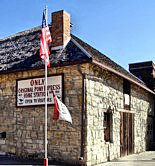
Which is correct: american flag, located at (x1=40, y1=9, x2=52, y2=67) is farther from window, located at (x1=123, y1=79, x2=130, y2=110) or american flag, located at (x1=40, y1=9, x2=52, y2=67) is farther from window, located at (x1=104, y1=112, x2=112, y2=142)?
window, located at (x1=123, y1=79, x2=130, y2=110)

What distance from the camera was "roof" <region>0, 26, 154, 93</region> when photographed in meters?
12.0

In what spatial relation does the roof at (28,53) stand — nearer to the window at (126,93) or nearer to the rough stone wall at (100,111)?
the rough stone wall at (100,111)

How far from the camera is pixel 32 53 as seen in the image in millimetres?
13742

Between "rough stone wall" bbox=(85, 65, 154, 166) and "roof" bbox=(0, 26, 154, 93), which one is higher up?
"roof" bbox=(0, 26, 154, 93)

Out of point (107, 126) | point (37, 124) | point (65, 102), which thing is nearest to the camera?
point (65, 102)

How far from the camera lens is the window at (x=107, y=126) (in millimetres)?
13125

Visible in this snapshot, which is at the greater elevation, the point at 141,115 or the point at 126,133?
the point at 141,115

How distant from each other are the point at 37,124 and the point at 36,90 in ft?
4.55

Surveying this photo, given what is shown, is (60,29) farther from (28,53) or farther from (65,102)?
(65,102)

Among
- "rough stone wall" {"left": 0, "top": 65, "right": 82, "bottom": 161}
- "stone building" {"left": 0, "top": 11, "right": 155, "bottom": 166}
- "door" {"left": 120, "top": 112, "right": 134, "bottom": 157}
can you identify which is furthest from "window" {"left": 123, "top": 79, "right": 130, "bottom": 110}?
"rough stone wall" {"left": 0, "top": 65, "right": 82, "bottom": 161}

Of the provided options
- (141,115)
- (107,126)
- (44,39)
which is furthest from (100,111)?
(141,115)

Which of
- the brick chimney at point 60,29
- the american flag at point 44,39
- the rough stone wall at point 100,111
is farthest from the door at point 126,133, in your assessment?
the american flag at point 44,39

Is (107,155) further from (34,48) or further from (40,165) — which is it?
(34,48)

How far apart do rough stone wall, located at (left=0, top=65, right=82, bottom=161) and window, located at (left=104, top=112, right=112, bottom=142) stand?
214 centimetres
